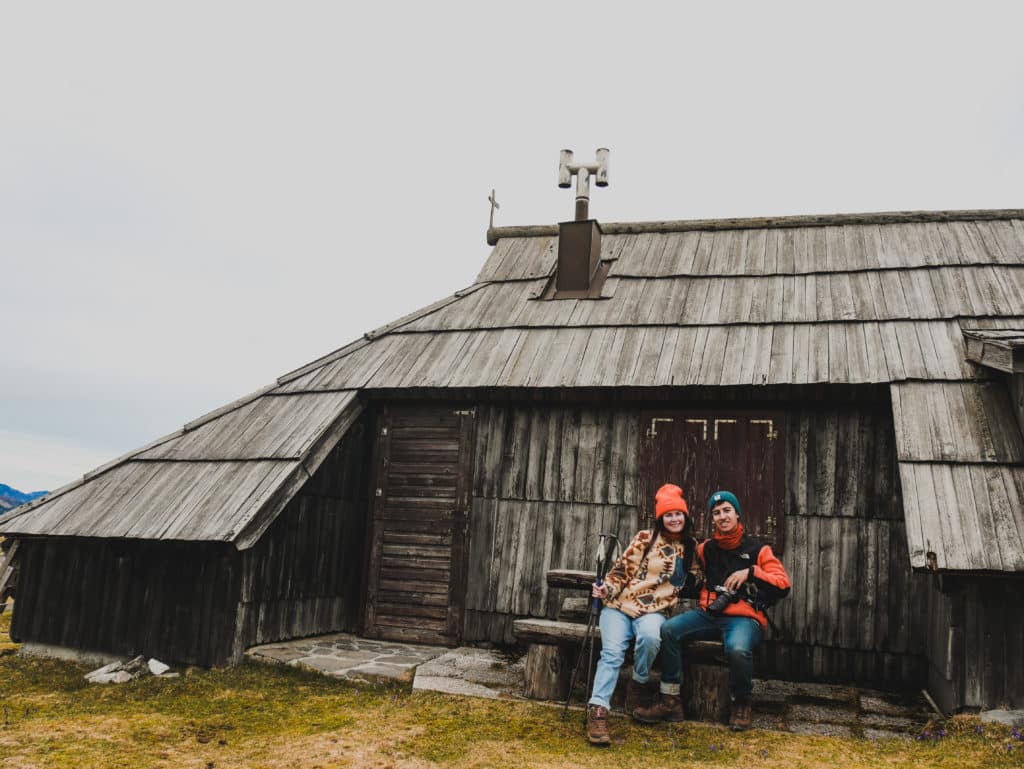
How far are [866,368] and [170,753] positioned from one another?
6.51 metres

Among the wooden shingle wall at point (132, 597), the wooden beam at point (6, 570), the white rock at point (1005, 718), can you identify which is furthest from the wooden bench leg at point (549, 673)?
the wooden beam at point (6, 570)

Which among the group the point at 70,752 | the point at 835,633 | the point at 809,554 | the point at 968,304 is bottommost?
the point at 70,752

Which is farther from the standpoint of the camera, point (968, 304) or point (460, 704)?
point (968, 304)

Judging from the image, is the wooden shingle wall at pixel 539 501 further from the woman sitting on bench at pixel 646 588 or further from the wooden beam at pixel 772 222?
the wooden beam at pixel 772 222

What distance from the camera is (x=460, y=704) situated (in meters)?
6.55

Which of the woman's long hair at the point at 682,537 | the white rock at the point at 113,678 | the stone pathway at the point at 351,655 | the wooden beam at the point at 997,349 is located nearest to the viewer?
the woman's long hair at the point at 682,537

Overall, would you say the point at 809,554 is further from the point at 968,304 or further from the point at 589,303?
the point at 589,303

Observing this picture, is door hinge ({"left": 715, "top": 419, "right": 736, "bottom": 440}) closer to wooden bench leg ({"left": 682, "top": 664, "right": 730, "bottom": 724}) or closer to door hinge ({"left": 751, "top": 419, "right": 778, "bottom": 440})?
door hinge ({"left": 751, "top": 419, "right": 778, "bottom": 440})

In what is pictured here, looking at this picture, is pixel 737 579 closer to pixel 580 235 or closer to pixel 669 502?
pixel 669 502

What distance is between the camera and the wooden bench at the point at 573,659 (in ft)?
20.3

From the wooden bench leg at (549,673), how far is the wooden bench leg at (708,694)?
0.94 metres

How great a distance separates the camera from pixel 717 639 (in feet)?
20.8

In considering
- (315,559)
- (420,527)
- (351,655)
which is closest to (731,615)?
(351,655)

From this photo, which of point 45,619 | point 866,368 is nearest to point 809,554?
point 866,368
